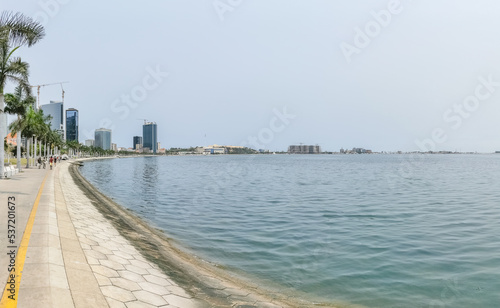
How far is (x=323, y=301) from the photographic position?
8.53m

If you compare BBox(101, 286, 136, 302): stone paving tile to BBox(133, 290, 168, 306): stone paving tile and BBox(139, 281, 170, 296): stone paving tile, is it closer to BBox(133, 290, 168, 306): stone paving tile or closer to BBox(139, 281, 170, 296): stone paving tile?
BBox(133, 290, 168, 306): stone paving tile

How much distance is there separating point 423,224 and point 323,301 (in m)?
11.3

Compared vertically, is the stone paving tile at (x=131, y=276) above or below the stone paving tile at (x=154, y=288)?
above

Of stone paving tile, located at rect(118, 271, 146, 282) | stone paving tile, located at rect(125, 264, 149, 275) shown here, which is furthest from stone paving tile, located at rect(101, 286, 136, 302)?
stone paving tile, located at rect(125, 264, 149, 275)

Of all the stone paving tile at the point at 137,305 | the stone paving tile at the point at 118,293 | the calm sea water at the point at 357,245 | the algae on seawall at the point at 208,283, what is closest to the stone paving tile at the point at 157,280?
the algae on seawall at the point at 208,283

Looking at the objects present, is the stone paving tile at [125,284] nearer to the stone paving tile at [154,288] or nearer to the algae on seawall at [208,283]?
the stone paving tile at [154,288]

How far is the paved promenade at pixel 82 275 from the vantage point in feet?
→ 18.0

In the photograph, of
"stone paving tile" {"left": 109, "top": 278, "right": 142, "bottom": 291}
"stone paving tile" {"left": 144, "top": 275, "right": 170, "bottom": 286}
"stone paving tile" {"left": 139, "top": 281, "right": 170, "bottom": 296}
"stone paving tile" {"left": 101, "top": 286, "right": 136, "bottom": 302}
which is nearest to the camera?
"stone paving tile" {"left": 101, "top": 286, "right": 136, "bottom": 302}

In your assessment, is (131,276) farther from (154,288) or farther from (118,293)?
(118,293)

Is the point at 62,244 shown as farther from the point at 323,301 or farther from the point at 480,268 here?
the point at 480,268

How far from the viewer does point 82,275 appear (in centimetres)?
650

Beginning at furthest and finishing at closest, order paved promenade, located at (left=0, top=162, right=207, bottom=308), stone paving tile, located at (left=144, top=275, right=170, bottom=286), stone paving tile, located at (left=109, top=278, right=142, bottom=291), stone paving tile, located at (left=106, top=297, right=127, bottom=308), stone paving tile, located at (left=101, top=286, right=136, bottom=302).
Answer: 1. stone paving tile, located at (left=144, top=275, right=170, bottom=286)
2. stone paving tile, located at (left=109, top=278, right=142, bottom=291)
3. stone paving tile, located at (left=101, top=286, right=136, bottom=302)
4. stone paving tile, located at (left=106, top=297, right=127, bottom=308)
5. paved promenade, located at (left=0, top=162, right=207, bottom=308)

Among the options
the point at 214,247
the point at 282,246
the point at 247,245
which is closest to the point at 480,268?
the point at 282,246

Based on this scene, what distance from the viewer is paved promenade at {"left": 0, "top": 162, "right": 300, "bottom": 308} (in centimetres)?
548
